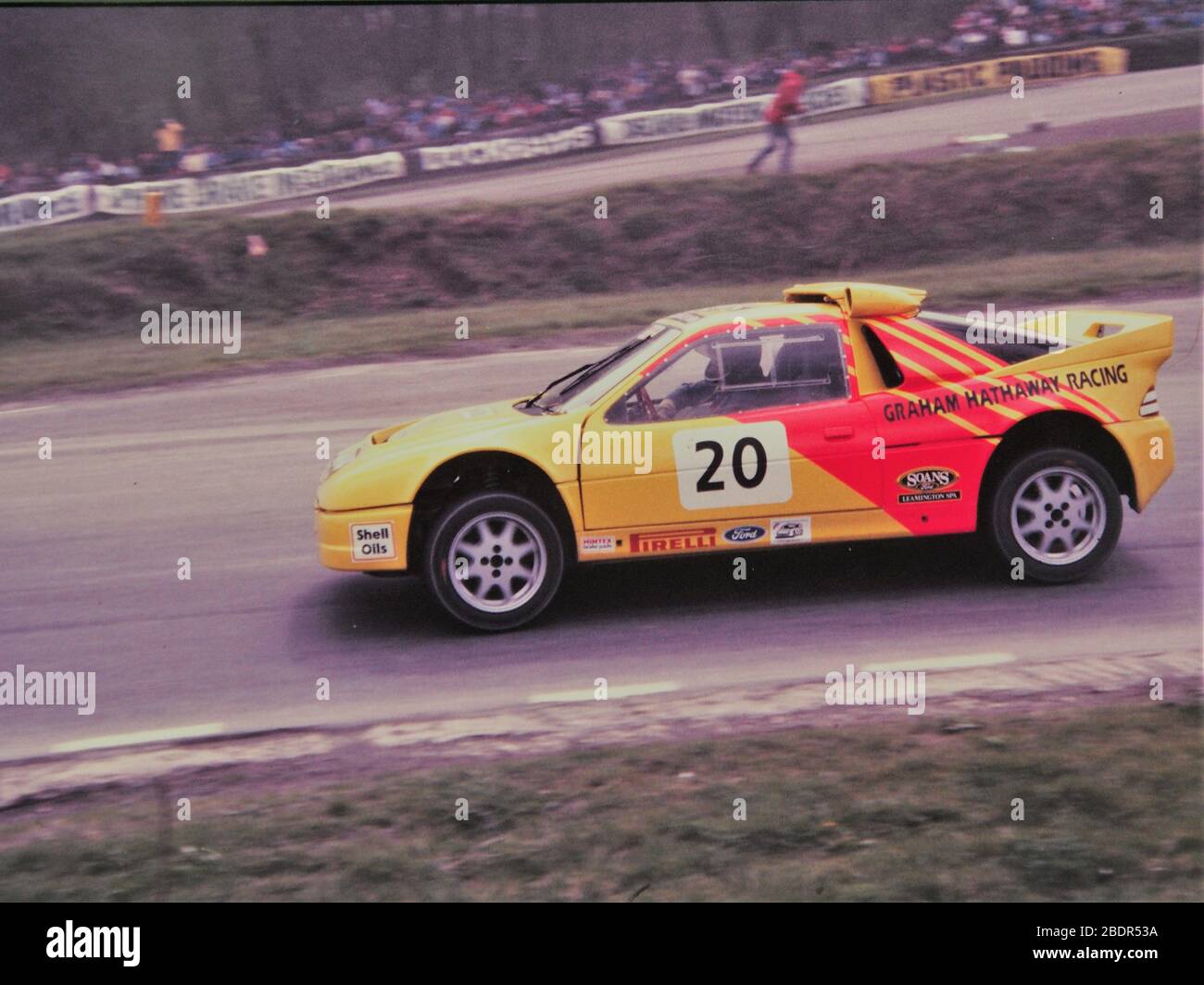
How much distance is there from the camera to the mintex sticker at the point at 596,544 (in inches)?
276

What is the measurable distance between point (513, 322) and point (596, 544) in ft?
28.9

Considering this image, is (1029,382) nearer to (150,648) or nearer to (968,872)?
(968,872)

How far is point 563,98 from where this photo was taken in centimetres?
1973

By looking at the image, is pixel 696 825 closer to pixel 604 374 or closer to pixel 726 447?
pixel 726 447

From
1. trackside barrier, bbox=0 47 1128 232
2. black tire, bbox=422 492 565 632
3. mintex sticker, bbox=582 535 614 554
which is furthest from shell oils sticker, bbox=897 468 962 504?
trackside barrier, bbox=0 47 1128 232

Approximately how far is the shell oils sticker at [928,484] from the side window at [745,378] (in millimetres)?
544

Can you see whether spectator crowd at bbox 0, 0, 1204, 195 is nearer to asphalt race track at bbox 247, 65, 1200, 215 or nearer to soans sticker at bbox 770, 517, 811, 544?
asphalt race track at bbox 247, 65, 1200, 215

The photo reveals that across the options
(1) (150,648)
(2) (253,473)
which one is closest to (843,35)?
(2) (253,473)

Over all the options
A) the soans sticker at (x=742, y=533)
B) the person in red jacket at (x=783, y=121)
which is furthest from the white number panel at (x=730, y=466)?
the person in red jacket at (x=783, y=121)

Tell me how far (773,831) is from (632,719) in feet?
4.28

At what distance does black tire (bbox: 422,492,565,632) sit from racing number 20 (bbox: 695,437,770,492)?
787 mm
